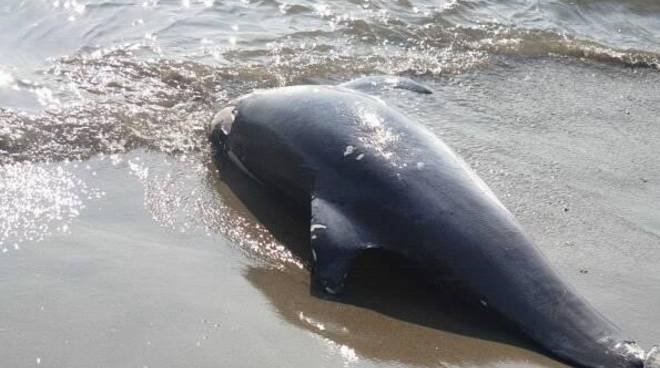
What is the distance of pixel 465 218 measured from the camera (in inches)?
160

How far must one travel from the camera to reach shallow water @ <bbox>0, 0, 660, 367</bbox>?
3627 millimetres

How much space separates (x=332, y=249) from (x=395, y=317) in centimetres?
46

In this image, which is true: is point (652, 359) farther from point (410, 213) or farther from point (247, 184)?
point (247, 184)

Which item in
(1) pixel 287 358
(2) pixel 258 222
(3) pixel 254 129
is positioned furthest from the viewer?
(3) pixel 254 129

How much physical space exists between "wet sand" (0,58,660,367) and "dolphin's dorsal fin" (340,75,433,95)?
11 cm

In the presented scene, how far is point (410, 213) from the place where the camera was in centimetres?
411

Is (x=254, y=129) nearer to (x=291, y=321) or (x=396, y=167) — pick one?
(x=396, y=167)

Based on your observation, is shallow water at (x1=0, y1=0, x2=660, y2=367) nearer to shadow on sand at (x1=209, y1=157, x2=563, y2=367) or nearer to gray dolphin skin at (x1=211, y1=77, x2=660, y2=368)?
Answer: shadow on sand at (x1=209, y1=157, x2=563, y2=367)

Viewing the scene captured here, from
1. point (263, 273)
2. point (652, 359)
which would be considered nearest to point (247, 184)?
point (263, 273)

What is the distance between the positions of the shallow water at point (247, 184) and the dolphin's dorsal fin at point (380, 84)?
9 cm

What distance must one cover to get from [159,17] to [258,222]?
15.0ft

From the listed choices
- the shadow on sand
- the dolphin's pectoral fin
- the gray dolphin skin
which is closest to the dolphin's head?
the gray dolphin skin

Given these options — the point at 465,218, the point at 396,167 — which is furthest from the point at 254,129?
the point at 465,218

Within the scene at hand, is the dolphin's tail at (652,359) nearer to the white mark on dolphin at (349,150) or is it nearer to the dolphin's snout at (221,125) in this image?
the white mark on dolphin at (349,150)
